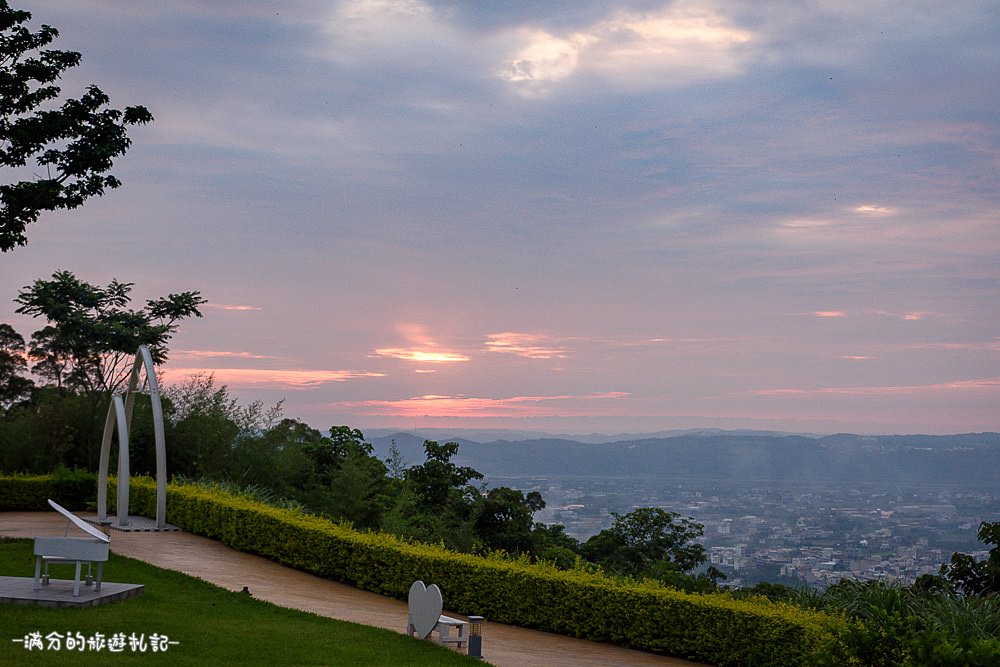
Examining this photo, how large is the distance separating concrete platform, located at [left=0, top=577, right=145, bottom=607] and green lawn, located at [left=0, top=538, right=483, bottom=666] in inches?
4.7

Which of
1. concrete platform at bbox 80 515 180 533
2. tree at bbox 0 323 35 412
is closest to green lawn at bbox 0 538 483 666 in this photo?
concrete platform at bbox 80 515 180 533

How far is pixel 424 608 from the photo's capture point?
35.5 feet

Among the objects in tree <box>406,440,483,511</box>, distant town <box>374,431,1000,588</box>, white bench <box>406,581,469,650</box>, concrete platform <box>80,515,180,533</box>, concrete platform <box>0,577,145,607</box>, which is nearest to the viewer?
white bench <box>406,581,469,650</box>

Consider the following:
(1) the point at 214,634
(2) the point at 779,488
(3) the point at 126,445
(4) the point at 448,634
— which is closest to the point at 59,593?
(1) the point at 214,634

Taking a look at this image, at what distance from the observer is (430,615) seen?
10.7 metres

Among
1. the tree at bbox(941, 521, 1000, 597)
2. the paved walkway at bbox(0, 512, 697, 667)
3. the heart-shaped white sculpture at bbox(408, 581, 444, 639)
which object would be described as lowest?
the paved walkway at bbox(0, 512, 697, 667)

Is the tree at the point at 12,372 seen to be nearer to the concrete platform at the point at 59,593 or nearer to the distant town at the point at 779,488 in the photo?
the distant town at the point at 779,488

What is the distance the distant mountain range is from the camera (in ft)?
152

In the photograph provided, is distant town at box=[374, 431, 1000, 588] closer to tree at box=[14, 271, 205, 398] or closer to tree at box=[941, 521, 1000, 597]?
tree at box=[941, 521, 1000, 597]

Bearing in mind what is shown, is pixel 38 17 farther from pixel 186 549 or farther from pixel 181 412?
pixel 181 412

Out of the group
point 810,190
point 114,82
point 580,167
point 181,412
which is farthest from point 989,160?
point 181,412

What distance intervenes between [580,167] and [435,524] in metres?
10.2

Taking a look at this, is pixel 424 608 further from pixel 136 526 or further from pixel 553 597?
pixel 136 526

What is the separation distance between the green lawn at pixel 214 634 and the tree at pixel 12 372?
29.8 meters
